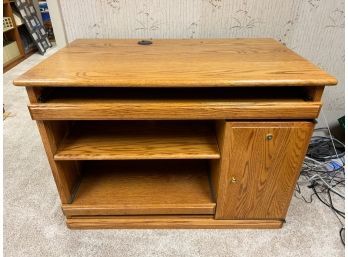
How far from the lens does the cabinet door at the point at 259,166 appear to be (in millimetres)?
740

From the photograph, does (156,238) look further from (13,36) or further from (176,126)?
(13,36)

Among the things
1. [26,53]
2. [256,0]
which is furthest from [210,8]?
[26,53]

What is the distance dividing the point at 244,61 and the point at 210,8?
419mm

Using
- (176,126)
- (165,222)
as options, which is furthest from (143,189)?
(176,126)

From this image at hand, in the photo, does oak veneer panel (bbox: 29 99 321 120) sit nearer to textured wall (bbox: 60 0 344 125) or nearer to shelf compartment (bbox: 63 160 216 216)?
shelf compartment (bbox: 63 160 216 216)

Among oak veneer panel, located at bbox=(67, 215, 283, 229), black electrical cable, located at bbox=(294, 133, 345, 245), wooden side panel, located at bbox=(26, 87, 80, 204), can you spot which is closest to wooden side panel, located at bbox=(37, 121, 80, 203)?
wooden side panel, located at bbox=(26, 87, 80, 204)

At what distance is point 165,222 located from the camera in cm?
98

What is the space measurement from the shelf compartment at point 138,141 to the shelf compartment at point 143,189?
0.80ft

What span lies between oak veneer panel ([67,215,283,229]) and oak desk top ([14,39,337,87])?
0.57 meters

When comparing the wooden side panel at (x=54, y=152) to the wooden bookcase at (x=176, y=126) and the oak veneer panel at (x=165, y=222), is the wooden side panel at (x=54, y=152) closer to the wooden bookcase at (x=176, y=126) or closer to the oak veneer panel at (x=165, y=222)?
the wooden bookcase at (x=176, y=126)

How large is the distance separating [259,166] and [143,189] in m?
0.48

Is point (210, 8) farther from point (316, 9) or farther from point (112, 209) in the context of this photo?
point (112, 209)

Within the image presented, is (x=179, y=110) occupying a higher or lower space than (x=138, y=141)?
higher

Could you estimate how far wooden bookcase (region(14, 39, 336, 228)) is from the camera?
70 cm
